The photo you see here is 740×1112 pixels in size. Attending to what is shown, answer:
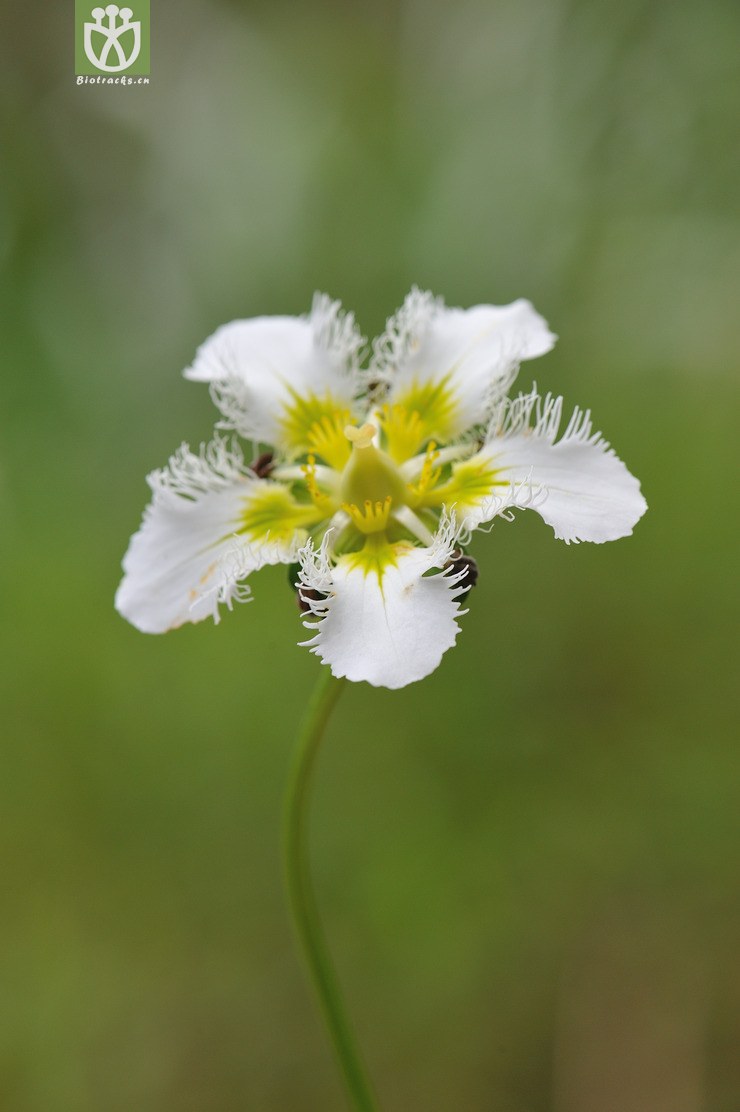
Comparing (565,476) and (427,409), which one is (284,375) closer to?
(427,409)

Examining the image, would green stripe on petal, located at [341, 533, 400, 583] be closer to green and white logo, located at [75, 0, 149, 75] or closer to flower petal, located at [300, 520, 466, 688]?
flower petal, located at [300, 520, 466, 688]

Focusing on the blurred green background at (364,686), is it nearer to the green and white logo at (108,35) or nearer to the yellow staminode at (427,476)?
the green and white logo at (108,35)

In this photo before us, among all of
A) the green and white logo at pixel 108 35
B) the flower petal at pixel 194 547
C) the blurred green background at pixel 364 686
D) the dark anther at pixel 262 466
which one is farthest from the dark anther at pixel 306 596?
the green and white logo at pixel 108 35

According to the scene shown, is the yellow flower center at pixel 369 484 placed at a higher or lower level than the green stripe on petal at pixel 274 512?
higher

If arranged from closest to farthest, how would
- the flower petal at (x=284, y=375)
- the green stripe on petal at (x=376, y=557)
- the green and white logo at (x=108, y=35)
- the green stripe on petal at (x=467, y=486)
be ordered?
the green stripe on petal at (x=376, y=557) < the green stripe on petal at (x=467, y=486) < the flower petal at (x=284, y=375) < the green and white logo at (x=108, y=35)

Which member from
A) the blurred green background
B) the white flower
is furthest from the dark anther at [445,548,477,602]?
the blurred green background

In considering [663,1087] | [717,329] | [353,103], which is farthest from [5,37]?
[663,1087]
